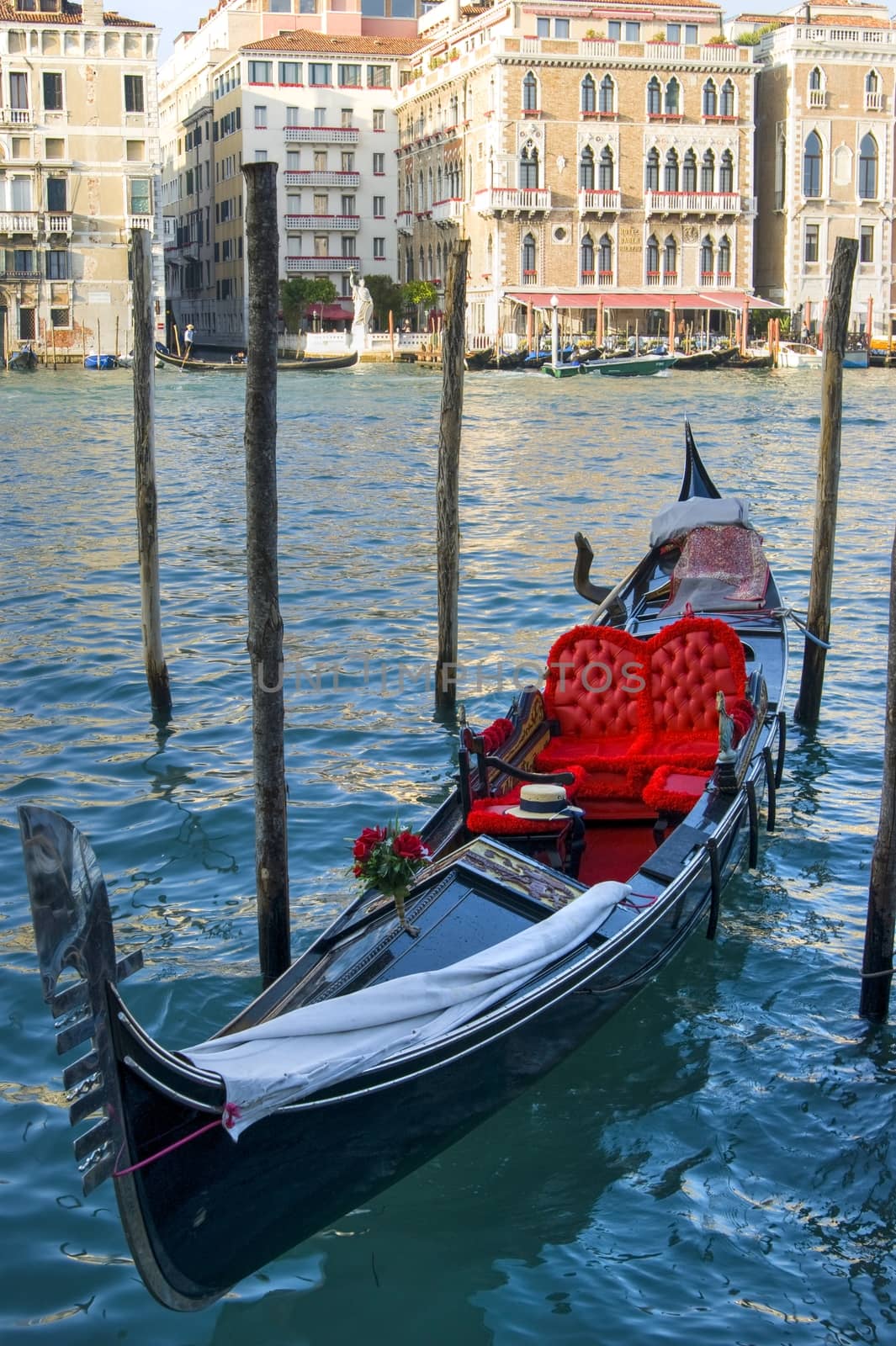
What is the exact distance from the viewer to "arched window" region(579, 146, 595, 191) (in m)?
36.2

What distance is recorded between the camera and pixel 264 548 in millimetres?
3908

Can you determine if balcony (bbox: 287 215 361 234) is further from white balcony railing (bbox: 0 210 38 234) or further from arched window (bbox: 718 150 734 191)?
arched window (bbox: 718 150 734 191)

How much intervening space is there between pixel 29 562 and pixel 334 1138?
816 cm

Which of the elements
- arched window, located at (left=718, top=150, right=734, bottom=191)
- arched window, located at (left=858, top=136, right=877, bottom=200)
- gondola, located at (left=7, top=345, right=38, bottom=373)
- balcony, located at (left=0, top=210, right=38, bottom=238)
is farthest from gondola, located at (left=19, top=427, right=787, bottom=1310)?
arched window, located at (left=858, top=136, right=877, bottom=200)

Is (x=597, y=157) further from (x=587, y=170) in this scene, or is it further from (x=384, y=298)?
(x=384, y=298)

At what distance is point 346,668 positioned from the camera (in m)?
7.70

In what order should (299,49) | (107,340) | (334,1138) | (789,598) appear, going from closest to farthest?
(334,1138)
(789,598)
(107,340)
(299,49)

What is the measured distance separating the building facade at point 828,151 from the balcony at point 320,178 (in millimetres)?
10461

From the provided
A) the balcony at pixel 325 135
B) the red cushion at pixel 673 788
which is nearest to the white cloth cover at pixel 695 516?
the red cushion at pixel 673 788

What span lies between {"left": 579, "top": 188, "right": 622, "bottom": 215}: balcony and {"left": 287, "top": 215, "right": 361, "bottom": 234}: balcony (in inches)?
271

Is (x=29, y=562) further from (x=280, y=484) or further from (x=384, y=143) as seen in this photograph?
(x=384, y=143)

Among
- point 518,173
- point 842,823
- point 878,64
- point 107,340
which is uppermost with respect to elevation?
point 878,64

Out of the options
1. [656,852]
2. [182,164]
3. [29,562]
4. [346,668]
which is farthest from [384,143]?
[656,852]

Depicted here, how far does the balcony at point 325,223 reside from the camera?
39.1m
